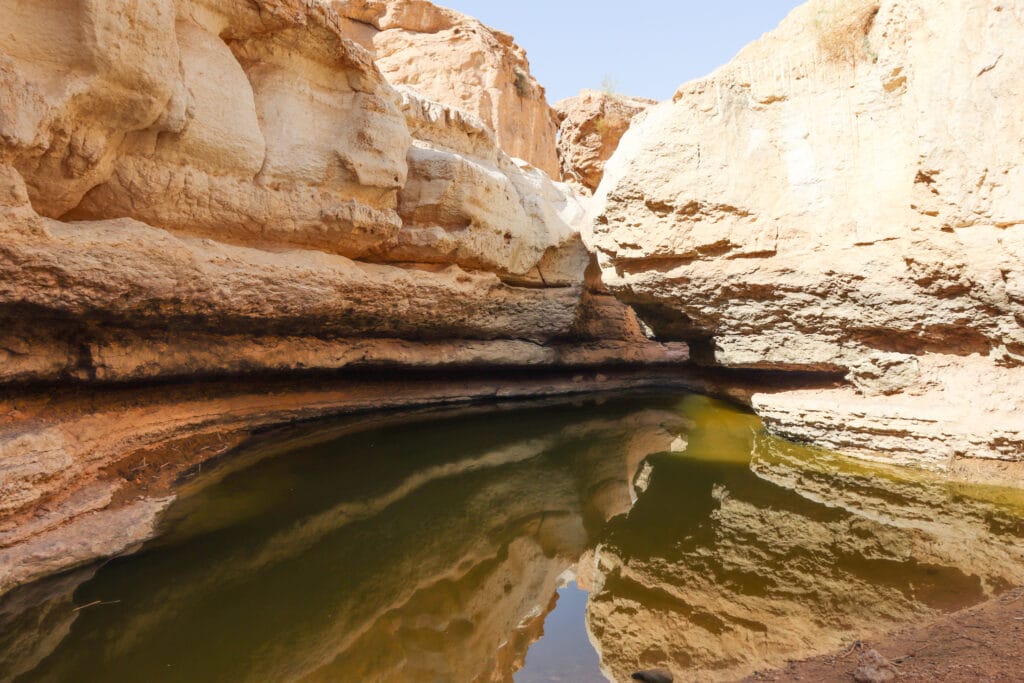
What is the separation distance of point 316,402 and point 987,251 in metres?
5.77

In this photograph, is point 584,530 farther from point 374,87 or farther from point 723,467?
point 374,87

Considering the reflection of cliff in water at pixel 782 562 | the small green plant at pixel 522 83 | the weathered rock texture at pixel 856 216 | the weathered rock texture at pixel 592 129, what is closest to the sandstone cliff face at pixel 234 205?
the weathered rock texture at pixel 856 216

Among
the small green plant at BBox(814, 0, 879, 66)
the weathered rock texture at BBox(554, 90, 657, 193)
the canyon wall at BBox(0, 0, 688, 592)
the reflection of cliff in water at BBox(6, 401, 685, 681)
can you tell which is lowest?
the reflection of cliff in water at BBox(6, 401, 685, 681)

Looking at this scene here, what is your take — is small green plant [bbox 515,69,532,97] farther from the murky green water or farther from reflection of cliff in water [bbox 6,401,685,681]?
the murky green water

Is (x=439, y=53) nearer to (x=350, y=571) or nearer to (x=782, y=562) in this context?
(x=350, y=571)

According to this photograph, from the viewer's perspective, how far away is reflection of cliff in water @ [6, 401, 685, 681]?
2.28 metres

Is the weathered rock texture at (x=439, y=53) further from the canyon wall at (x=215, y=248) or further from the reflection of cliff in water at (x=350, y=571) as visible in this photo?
the reflection of cliff in water at (x=350, y=571)

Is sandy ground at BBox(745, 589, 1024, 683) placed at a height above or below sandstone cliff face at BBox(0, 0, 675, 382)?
below

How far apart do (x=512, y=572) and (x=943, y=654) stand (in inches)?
73.8

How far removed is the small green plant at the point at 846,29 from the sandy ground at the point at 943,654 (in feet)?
15.0

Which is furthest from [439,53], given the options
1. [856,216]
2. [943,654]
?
[943,654]

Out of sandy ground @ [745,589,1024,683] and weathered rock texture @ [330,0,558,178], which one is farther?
weathered rock texture @ [330,0,558,178]

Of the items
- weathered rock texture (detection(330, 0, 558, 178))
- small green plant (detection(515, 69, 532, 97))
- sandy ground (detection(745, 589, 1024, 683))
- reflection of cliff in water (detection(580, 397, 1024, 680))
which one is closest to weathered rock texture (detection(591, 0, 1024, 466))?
reflection of cliff in water (detection(580, 397, 1024, 680))

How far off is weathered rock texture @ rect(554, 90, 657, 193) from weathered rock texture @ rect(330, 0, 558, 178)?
2220 mm
